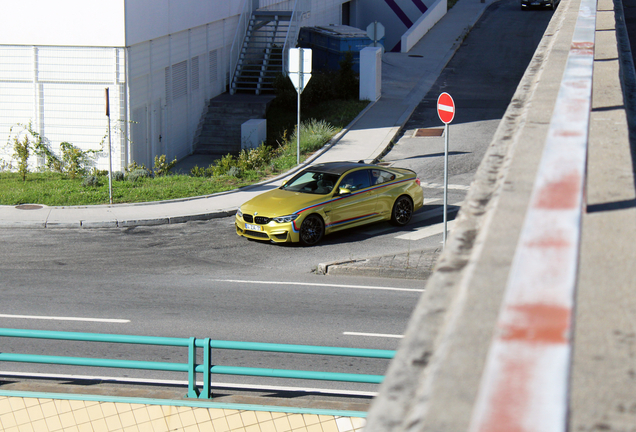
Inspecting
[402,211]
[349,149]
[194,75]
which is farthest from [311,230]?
[194,75]

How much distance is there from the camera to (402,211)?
55.0 feet

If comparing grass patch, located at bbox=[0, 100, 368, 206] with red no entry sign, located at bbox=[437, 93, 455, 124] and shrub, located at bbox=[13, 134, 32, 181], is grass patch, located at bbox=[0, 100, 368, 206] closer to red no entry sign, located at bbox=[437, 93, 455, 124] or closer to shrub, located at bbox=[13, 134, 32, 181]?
shrub, located at bbox=[13, 134, 32, 181]

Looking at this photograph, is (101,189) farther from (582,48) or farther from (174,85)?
(582,48)

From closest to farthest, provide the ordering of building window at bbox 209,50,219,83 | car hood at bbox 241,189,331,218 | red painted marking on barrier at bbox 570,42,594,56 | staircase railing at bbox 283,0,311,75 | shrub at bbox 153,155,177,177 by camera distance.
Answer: red painted marking on barrier at bbox 570,42,594,56 < car hood at bbox 241,189,331,218 < shrub at bbox 153,155,177,177 < building window at bbox 209,50,219,83 < staircase railing at bbox 283,0,311,75

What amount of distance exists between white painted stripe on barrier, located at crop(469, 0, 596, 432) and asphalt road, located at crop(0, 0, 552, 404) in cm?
713

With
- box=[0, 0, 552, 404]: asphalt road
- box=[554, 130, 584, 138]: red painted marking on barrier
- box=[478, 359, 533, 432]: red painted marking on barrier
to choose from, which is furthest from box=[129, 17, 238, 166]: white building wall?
box=[478, 359, 533, 432]: red painted marking on barrier

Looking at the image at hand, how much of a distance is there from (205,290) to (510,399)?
11.4m

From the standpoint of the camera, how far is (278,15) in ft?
111

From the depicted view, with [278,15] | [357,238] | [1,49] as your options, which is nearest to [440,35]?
[278,15]

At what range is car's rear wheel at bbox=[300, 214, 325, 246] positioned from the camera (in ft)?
49.5

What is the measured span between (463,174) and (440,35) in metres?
26.5

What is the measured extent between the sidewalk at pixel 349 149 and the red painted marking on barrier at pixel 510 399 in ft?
54.1

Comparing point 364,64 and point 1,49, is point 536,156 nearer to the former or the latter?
point 1,49

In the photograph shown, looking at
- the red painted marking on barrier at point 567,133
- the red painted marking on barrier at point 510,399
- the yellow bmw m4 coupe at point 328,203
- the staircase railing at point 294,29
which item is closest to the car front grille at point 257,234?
the yellow bmw m4 coupe at point 328,203
